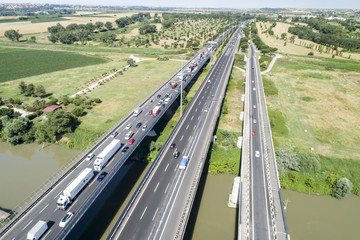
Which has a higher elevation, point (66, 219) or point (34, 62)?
point (66, 219)

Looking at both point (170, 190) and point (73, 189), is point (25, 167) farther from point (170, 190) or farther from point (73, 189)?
point (170, 190)

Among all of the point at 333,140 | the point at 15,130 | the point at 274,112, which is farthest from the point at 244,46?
the point at 15,130

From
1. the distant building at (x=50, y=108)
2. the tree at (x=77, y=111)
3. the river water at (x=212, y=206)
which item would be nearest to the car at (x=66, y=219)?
the river water at (x=212, y=206)

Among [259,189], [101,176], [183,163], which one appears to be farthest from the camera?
[183,163]

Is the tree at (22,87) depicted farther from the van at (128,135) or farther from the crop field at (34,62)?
the van at (128,135)

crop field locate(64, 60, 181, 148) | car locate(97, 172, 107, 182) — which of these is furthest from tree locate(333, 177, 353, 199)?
crop field locate(64, 60, 181, 148)

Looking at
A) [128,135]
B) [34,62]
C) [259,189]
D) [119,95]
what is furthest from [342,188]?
[34,62]

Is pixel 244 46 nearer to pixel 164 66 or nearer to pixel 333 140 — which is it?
pixel 164 66
